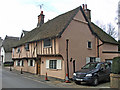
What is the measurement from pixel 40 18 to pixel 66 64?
13.5 m

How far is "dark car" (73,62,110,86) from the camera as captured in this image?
435 inches

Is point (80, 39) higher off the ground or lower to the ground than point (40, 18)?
lower

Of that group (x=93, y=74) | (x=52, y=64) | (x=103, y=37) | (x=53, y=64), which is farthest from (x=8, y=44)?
(x=93, y=74)

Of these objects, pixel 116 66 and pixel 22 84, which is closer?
pixel 116 66

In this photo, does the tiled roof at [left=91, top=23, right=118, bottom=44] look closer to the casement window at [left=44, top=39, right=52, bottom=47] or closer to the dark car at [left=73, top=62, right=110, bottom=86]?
the dark car at [left=73, top=62, right=110, bottom=86]

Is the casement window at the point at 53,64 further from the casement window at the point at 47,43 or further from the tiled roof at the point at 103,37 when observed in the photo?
the tiled roof at the point at 103,37

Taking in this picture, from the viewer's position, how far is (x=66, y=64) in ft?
45.4

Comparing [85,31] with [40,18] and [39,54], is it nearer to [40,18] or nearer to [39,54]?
[39,54]

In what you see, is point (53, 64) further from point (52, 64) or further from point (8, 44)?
point (8, 44)

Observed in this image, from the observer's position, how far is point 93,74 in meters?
11.2

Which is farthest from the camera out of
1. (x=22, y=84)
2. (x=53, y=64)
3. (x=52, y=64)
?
(x=52, y=64)

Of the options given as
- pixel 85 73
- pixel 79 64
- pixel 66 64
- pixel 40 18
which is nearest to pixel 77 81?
pixel 85 73

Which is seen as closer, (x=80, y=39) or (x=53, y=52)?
(x=53, y=52)

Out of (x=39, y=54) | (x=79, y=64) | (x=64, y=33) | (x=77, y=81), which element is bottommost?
(x=77, y=81)
